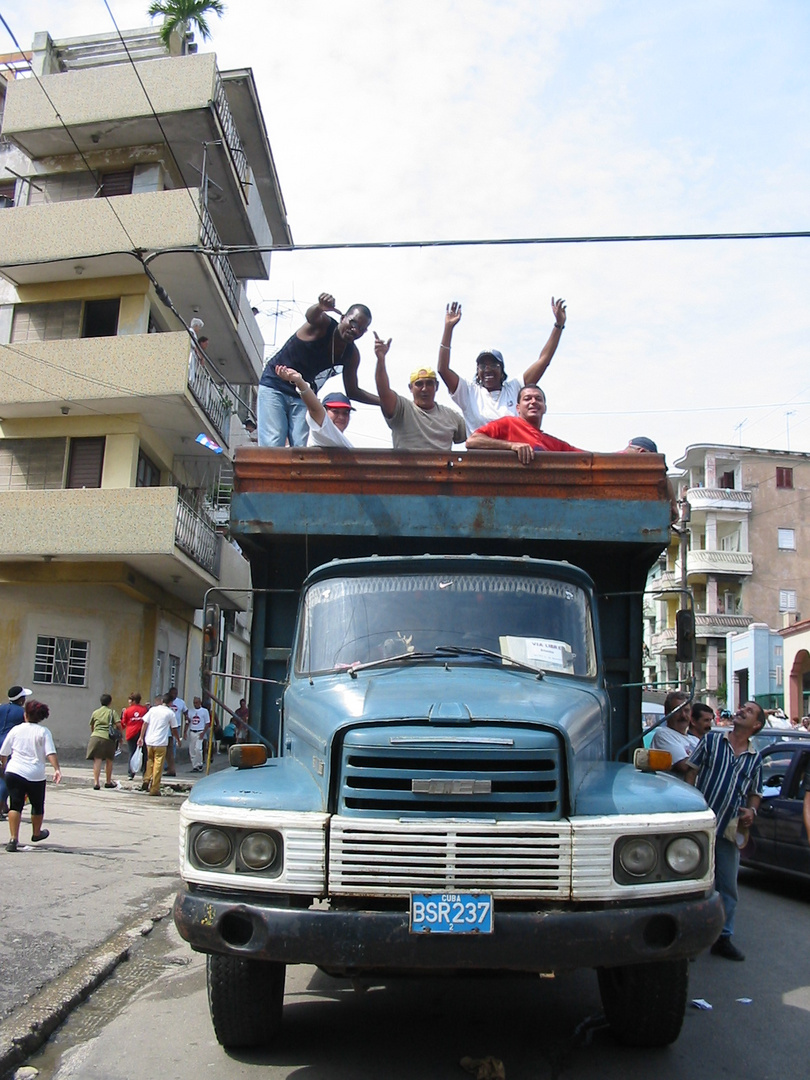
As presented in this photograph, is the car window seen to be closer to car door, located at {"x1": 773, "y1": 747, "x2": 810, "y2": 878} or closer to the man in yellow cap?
car door, located at {"x1": 773, "y1": 747, "x2": 810, "y2": 878}

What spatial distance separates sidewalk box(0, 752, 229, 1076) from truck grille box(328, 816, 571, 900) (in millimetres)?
1865

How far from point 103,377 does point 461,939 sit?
19.3m

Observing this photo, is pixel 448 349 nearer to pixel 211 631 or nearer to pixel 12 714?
pixel 211 631

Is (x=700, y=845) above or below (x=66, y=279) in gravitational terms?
below

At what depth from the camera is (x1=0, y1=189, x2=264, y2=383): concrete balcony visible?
21531mm

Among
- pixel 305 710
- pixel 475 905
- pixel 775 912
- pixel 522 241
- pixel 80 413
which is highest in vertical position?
pixel 80 413

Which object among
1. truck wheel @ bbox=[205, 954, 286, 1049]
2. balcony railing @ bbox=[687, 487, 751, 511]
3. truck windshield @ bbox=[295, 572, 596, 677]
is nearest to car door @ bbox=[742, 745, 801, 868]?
truck windshield @ bbox=[295, 572, 596, 677]

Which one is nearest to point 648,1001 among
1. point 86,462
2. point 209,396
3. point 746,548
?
point 86,462

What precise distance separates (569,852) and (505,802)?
30 centimetres

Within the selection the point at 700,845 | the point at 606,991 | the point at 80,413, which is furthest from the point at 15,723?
the point at 80,413

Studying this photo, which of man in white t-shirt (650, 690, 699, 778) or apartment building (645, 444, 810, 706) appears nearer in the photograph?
man in white t-shirt (650, 690, 699, 778)

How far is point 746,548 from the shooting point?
184ft

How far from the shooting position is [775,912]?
8.88 metres

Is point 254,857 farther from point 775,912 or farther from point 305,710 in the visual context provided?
point 775,912
